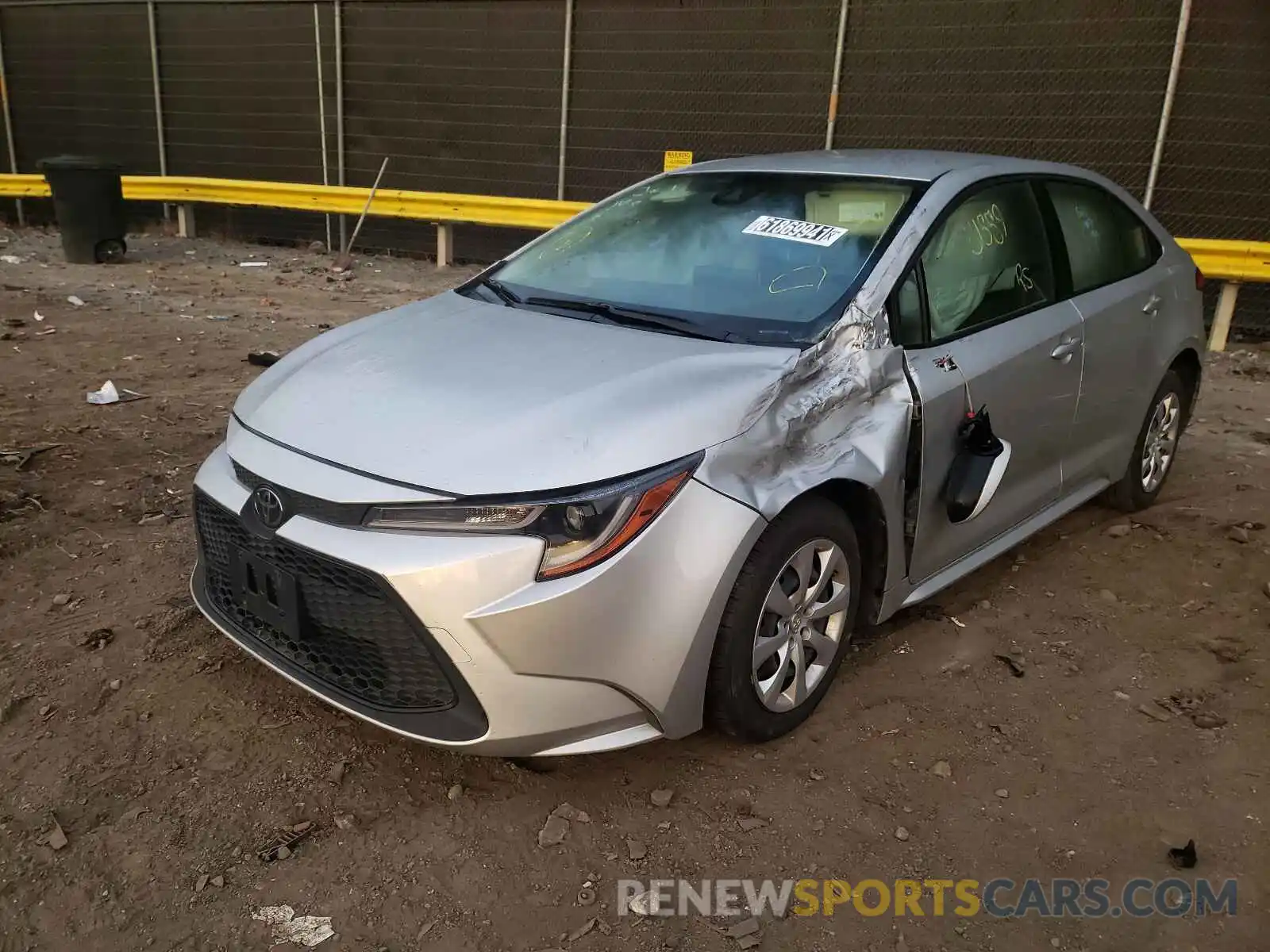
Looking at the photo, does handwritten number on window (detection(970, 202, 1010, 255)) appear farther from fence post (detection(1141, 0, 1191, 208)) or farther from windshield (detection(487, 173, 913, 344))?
fence post (detection(1141, 0, 1191, 208))

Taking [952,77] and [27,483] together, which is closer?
[27,483]

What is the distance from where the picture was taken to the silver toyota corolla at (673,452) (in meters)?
2.40

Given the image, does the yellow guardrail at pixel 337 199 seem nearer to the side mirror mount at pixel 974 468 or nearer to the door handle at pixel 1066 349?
the door handle at pixel 1066 349

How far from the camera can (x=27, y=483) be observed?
4516 mm

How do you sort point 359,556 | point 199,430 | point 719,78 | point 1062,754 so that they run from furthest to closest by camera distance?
point 719,78, point 199,430, point 1062,754, point 359,556

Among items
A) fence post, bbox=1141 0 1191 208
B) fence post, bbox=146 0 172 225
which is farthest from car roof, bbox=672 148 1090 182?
fence post, bbox=146 0 172 225

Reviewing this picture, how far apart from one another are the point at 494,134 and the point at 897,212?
8.67 meters

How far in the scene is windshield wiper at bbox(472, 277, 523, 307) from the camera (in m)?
3.59

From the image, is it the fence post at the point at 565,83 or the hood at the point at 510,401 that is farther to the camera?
the fence post at the point at 565,83

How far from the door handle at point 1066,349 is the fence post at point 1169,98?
5.46 meters

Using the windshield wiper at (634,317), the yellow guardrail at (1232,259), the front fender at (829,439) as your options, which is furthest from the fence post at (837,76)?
the front fender at (829,439)

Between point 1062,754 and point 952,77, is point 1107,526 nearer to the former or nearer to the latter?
point 1062,754

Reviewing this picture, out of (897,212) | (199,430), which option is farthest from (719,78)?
(897,212)

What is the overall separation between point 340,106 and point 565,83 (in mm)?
2972
